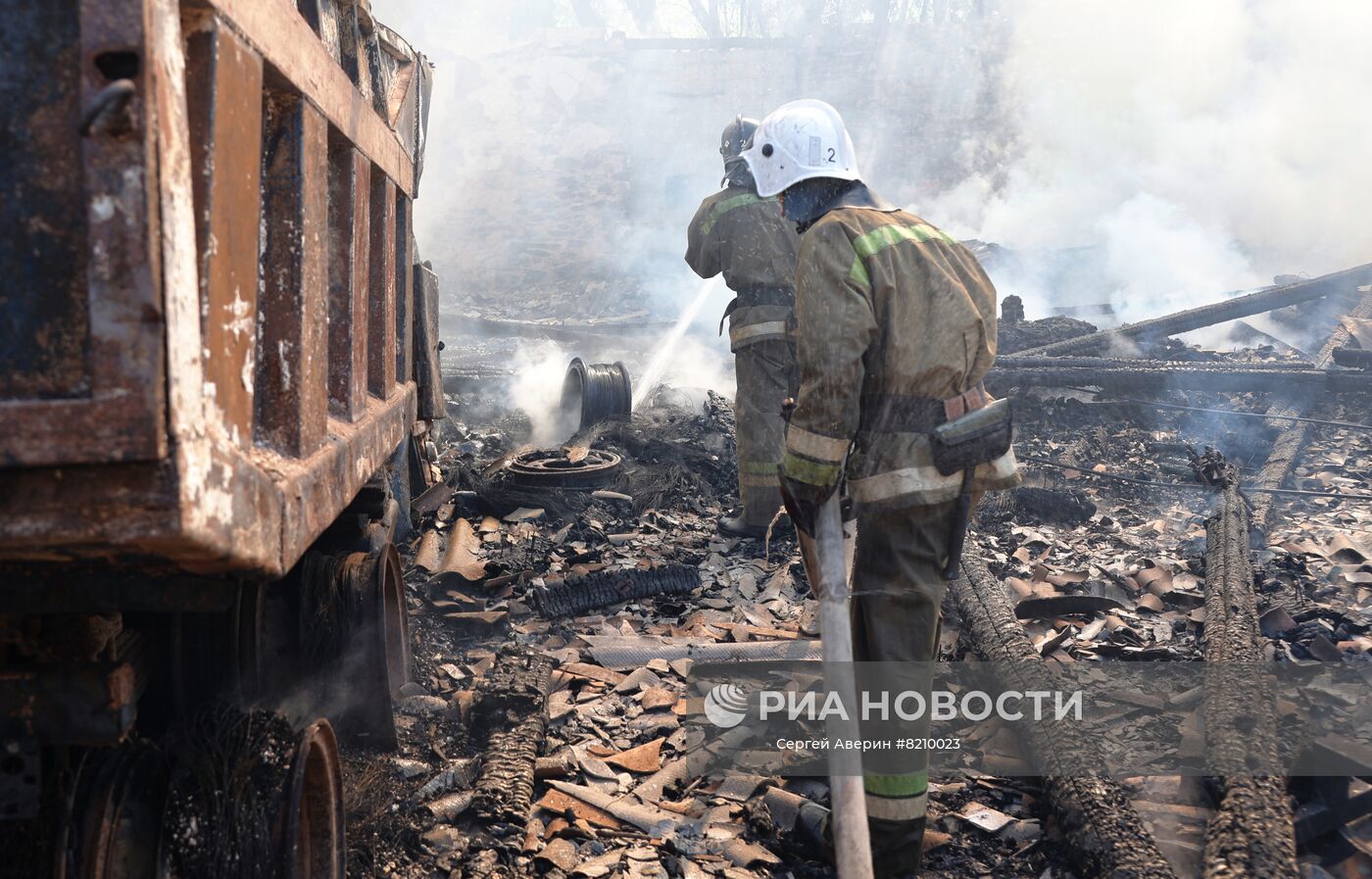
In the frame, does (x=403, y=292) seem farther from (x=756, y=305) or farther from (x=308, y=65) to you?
(x=756, y=305)

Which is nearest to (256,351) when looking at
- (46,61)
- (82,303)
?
(82,303)

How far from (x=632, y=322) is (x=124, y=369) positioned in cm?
1702

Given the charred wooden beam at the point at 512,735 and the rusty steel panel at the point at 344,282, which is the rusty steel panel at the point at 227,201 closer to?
the rusty steel panel at the point at 344,282

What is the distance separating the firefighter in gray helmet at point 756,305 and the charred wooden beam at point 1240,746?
263 cm

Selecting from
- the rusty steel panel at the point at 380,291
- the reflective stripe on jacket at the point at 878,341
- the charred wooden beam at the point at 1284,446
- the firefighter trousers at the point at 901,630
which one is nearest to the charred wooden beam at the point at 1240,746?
the firefighter trousers at the point at 901,630

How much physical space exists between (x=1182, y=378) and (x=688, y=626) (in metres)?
7.29

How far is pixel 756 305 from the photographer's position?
627 cm

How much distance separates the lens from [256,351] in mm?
1980

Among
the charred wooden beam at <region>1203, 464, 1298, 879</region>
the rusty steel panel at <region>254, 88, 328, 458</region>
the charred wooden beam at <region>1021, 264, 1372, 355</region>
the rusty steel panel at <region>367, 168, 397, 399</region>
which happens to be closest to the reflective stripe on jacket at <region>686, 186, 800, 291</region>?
the rusty steel panel at <region>367, 168, 397, 399</region>

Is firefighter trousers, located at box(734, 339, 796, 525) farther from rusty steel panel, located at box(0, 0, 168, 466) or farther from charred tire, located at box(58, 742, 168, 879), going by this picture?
rusty steel panel, located at box(0, 0, 168, 466)

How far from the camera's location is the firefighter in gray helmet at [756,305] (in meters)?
6.15

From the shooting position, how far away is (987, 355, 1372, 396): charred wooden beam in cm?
1002

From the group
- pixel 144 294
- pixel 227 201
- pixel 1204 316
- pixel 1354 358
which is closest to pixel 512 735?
pixel 227 201

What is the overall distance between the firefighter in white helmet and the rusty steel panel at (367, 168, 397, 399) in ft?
5.32
